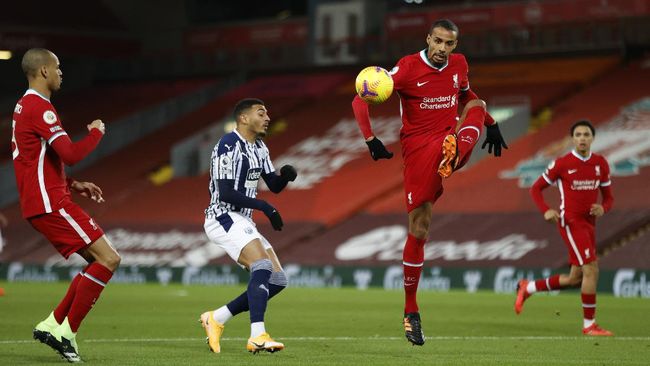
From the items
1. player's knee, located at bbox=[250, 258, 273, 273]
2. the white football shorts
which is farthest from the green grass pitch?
the white football shorts

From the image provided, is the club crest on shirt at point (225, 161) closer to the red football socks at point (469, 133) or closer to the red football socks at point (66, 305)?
the red football socks at point (66, 305)


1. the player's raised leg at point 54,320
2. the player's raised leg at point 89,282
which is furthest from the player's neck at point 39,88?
the player's raised leg at point 54,320

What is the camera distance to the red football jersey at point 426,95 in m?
10.4

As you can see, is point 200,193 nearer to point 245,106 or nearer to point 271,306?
point 271,306

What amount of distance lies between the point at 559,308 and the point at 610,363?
8.08 m

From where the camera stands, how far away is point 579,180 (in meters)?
13.6

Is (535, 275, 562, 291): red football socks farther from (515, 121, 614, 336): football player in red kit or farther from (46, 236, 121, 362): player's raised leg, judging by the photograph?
(46, 236, 121, 362): player's raised leg

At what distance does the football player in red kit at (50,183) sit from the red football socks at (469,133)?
9.76ft

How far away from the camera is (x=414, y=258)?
10.7 meters

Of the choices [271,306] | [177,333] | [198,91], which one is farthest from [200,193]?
[177,333]

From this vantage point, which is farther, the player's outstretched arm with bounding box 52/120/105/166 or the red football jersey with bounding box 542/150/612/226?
the red football jersey with bounding box 542/150/612/226

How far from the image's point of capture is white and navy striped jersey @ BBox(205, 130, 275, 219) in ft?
33.7

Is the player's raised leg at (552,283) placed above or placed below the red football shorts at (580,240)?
below

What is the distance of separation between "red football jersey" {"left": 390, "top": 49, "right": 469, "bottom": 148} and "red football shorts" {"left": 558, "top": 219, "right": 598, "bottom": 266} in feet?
11.3
